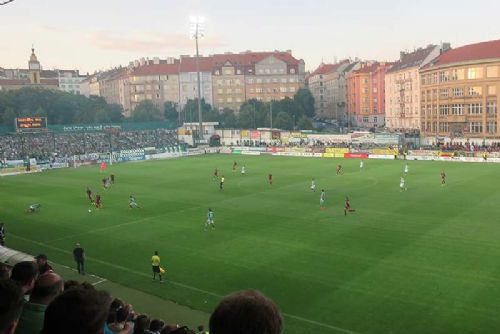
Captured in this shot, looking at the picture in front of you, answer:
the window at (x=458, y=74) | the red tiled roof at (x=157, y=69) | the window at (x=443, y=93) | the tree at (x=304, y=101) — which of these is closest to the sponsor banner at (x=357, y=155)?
the window at (x=443, y=93)

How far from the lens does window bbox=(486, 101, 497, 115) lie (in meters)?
74.5

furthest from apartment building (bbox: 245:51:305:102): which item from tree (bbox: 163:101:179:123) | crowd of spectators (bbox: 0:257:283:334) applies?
crowd of spectators (bbox: 0:257:283:334)

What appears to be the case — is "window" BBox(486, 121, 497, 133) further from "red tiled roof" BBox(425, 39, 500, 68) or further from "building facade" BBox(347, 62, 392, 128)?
"building facade" BBox(347, 62, 392, 128)

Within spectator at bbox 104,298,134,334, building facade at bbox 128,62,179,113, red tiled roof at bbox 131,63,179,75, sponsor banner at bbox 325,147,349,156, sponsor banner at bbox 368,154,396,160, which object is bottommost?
sponsor banner at bbox 368,154,396,160

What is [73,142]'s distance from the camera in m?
89.1

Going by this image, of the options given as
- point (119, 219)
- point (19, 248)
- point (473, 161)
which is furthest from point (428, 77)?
point (19, 248)

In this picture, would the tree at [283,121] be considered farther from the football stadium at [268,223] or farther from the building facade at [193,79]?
the building facade at [193,79]

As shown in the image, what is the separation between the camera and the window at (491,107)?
244 ft

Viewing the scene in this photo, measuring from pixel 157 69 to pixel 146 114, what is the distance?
30711 millimetres

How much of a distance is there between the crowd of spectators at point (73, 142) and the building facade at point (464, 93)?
48.1 metres

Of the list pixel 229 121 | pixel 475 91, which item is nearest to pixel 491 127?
pixel 475 91

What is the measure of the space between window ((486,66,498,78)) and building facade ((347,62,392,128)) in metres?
38.9

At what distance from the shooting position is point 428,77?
86.5 meters

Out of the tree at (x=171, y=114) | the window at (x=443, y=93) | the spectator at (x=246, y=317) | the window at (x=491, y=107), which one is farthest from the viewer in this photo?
the tree at (x=171, y=114)
